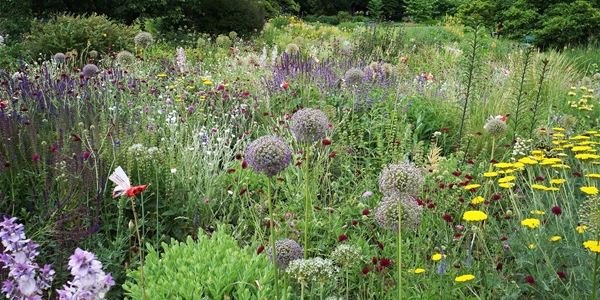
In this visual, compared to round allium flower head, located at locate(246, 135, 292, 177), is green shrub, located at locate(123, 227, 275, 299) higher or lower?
lower

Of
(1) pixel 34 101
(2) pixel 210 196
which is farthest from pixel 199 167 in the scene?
(1) pixel 34 101

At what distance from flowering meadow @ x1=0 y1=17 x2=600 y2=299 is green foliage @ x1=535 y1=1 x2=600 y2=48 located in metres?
11.1

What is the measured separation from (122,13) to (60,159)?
41.0 ft

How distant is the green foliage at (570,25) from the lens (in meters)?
15.3

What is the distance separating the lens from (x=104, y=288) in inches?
47.3

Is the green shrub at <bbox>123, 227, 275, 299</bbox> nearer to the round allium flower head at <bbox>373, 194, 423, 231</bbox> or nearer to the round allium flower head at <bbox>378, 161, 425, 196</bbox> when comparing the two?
the round allium flower head at <bbox>373, 194, 423, 231</bbox>

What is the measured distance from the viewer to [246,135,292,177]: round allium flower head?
5.53 ft

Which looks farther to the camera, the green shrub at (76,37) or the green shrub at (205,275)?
the green shrub at (76,37)

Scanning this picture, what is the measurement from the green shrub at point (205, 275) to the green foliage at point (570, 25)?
15.5 metres

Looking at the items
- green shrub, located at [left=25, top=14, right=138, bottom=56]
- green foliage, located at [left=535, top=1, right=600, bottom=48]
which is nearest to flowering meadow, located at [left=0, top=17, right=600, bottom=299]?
green shrub, located at [left=25, top=14, right=138, bottom=56]

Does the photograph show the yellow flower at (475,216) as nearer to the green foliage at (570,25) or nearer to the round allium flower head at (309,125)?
the round allium flower head at (309,125)

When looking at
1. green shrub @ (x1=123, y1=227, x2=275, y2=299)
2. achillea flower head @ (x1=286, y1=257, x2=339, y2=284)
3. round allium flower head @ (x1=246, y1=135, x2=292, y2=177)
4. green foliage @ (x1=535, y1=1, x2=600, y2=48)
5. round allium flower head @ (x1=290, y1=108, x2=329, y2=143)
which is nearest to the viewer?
achillea flower head @ (x1=286, y1=257, x2=339, y2=284)

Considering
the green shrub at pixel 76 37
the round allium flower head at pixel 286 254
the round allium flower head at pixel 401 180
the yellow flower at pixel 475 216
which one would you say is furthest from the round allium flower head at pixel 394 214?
the green shrub at pixel 76 37

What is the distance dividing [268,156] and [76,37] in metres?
9.09
